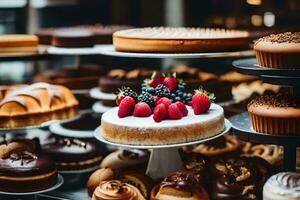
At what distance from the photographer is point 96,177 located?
348cm

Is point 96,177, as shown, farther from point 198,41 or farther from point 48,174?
point 198,41

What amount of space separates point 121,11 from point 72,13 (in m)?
0.56

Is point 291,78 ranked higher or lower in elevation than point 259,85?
higher

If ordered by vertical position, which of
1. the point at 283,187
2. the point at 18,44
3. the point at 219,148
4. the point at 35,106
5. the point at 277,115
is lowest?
the point at 219,148

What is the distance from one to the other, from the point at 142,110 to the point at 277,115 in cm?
68

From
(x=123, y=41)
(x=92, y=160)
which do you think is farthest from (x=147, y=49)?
(x=92, y=160)

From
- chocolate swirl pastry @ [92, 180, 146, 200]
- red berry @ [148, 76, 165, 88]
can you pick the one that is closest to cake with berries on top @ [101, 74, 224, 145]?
red berry @ [148, 76, 165, 88]

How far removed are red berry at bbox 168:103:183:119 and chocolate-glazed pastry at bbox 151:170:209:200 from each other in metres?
0.30

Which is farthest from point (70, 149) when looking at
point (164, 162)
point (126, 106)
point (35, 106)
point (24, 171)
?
point (126, 106)

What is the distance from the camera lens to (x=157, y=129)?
117 inches

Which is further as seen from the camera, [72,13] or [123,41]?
[72,13]

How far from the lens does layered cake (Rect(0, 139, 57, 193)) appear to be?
3404mm

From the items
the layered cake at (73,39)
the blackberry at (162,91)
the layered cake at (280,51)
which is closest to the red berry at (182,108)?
the blackberry at (162,91)

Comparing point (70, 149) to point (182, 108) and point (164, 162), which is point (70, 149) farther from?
point (182, 108)
